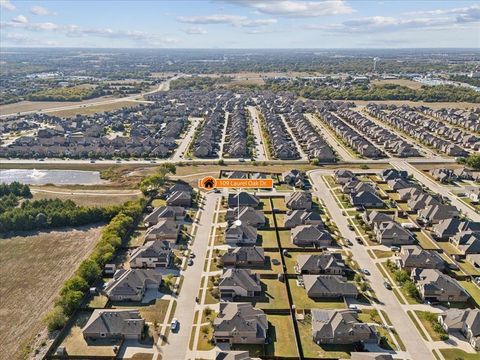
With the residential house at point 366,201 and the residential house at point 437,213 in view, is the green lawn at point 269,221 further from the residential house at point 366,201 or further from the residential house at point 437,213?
the residential house at point 437,213

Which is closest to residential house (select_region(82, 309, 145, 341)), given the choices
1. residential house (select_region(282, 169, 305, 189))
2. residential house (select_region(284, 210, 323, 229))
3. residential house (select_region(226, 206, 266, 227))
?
residential house (select_region(226, 206, 266, 227))

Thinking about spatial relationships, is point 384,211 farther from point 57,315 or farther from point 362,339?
point 57,315

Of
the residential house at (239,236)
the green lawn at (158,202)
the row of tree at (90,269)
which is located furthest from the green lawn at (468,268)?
the green lawn at (158,202)

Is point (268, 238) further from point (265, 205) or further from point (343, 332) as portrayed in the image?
point (343, 332)

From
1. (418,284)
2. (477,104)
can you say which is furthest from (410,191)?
(477,104)

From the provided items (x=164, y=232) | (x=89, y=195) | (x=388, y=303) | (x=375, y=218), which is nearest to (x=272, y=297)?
(x=388, y=303)

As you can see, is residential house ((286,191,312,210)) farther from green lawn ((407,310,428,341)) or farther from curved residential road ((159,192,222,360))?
green lawn ((407,310,428,341))

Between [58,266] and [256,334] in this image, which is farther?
[58,266]
